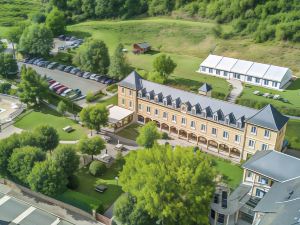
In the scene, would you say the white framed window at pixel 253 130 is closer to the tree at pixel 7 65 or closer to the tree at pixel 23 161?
the tree at pixel 23 161

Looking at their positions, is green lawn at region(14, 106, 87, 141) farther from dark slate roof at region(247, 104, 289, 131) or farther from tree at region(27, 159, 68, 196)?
dark slate roof at region(247, 104, 289, 131)

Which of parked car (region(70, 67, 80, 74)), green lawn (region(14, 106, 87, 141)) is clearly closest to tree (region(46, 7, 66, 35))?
parked car (region(70, 67, 80, 74))

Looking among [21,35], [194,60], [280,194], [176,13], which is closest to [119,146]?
[280,194]

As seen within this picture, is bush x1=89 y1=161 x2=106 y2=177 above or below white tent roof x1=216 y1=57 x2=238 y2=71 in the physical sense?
below

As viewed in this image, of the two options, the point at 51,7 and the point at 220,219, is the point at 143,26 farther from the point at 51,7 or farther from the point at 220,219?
the point at 220,219

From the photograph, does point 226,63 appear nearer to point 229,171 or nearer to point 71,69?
point 71,69
